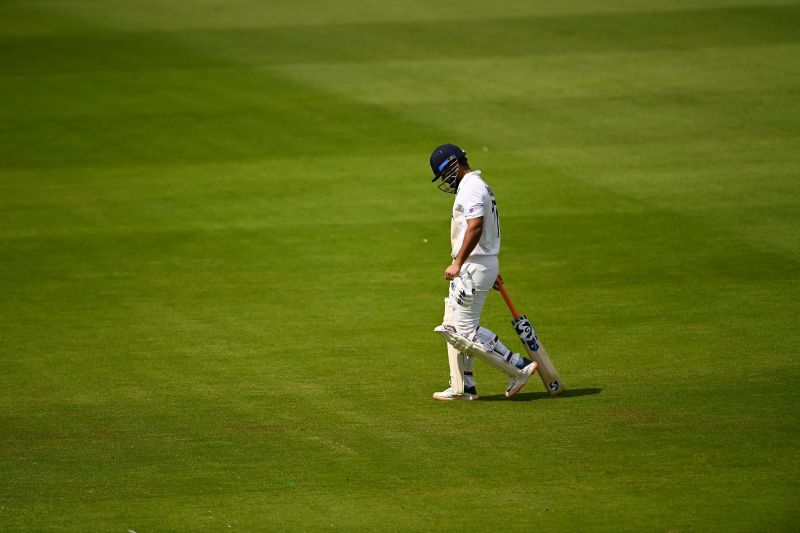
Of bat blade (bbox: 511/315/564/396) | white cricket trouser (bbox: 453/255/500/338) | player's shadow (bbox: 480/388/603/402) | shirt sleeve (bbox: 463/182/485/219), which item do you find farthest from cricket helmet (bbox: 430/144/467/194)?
player's shadow (bbox: 480/388/603/402)

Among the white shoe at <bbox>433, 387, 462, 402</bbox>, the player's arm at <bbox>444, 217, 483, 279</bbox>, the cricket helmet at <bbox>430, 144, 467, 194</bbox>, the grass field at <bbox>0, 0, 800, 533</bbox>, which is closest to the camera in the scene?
the grass field at <bbox>0, 0, 800, 533</bbox>

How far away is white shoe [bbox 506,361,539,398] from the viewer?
35.0 ft

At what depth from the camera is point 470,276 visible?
1062 cm

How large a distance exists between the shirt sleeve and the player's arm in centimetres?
5

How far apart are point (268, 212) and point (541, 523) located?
35.5 ft

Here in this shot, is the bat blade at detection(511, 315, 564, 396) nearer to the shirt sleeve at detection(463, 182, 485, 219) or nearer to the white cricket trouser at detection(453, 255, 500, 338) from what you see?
the white cricket trouser at detection(453, 255, 500, 338)

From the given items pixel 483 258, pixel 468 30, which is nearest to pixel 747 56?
pixel 468 30

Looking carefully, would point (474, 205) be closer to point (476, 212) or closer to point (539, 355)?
point (476, 212)

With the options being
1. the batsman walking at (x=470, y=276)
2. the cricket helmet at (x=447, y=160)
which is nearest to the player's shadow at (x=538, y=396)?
the batsman walking at (x=470, y=276)

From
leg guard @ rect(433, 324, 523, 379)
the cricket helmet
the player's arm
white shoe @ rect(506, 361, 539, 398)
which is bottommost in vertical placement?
white shoe @ rect(506, 361, 539, 398)

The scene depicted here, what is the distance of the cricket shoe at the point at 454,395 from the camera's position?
35.6 feet

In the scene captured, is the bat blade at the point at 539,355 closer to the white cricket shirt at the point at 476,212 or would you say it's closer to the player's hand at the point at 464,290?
the player's hand at the point at 464,290

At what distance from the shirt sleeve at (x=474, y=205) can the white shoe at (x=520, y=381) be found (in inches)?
57.4

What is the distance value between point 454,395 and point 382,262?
533 cm
